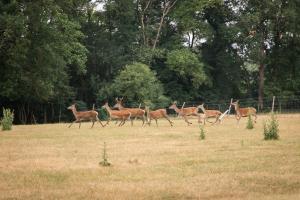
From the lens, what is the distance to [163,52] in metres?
50.4

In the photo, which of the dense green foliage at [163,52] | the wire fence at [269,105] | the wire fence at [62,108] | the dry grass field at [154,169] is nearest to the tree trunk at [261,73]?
the dense green foliage at [163,52]

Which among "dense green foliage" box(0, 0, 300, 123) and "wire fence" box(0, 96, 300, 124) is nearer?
"wire fence" box(0, 96, 300, 124)

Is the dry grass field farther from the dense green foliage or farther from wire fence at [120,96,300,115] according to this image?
wire fence at [120,96,300,115]

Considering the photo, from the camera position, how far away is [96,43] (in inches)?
1937

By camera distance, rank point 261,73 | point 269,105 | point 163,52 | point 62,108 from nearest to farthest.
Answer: point 269,105
point 62,108
point 163,52
point 261,73

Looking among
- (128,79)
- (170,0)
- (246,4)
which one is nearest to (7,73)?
(128,79)

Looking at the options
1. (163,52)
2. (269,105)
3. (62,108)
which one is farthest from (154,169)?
Answer: (163,52)

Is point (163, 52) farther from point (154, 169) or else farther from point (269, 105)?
point (154, 169)

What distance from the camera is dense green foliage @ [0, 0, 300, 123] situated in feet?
147

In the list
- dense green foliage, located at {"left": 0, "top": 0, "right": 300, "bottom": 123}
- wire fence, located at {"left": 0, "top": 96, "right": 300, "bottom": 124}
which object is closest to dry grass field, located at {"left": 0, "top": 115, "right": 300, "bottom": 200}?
dense green foliage, located at {"left": 0, "top": 0, "right": 300, "bottom": 123}

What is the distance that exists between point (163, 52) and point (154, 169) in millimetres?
37998

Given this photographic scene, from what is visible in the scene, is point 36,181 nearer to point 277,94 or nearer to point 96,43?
point 96,43

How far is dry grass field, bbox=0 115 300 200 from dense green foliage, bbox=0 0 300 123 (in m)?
23.1

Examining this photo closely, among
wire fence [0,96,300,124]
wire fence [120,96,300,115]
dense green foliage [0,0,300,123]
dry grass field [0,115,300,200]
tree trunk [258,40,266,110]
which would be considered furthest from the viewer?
tree trunk [258,40,266,110]
